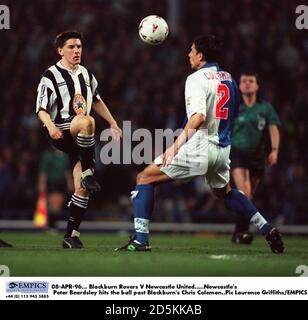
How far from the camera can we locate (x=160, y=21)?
371 inches

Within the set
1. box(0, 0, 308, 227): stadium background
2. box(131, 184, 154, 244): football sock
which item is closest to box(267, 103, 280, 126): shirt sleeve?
box(131, 184, 154, 244): football sock

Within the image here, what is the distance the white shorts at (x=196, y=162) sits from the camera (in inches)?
329

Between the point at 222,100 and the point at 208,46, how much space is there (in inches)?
19.3

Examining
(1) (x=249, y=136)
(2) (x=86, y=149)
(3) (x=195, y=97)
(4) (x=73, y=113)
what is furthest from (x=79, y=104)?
(1) (x=249, y=136)

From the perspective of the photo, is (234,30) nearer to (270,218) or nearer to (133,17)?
(133,17)

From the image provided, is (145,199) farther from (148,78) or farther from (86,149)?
(148,78)

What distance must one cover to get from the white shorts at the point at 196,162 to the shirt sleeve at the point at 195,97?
15.4 inches

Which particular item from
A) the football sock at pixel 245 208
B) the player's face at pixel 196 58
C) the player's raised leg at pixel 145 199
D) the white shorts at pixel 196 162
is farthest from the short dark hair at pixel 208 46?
the football sock at pixel 245 208

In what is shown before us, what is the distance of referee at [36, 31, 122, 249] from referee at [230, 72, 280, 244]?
246 cm

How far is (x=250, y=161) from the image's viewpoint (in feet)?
37.0

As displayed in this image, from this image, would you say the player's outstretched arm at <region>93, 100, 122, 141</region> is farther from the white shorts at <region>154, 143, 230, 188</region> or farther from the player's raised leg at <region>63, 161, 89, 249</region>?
the white shorts at <region>154, 143, 230, 188</region>

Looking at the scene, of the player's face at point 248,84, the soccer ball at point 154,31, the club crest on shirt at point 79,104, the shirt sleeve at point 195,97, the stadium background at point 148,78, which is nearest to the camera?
the shirt sleeve at point 195,97

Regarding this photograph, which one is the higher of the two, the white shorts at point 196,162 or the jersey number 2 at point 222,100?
the jersey number 2 at point 222,100

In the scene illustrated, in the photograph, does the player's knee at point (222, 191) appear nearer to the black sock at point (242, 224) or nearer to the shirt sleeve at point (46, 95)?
the shirt sleeve at point (46, 95)
